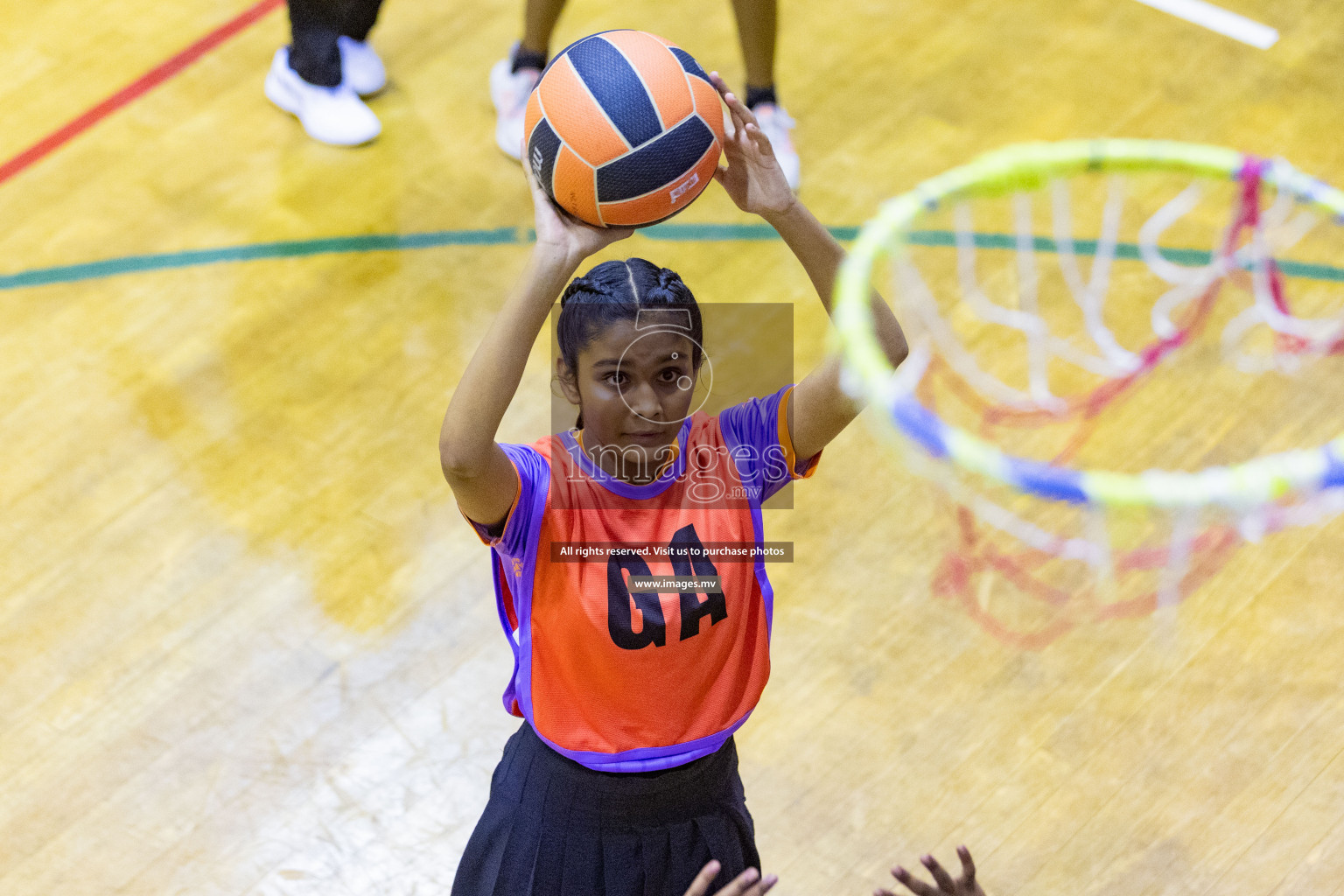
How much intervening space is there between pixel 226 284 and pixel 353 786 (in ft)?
5.24

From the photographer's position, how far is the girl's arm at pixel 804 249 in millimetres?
1940

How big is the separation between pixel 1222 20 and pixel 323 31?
283 cm

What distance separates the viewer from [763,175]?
1.96m

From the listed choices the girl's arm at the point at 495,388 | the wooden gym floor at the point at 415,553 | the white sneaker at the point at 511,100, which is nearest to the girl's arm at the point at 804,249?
the girl's arm at the point at 495,388

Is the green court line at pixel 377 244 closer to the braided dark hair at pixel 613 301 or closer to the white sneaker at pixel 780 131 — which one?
the white sneaker at pixel 780 131

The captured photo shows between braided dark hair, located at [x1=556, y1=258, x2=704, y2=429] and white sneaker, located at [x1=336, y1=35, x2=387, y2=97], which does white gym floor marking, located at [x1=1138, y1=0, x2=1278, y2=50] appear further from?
braided dark hair, located at [x1=556, y1=258, x2=704, y2=429]

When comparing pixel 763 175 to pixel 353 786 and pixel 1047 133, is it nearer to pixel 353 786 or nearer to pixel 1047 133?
pixel 353 786

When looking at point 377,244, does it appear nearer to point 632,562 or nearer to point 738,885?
point 632,562

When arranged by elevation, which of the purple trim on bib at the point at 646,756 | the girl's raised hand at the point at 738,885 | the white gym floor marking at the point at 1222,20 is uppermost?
the girl's raised hand at the point at 738,885

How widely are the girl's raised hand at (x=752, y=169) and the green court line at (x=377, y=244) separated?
1.87 metres

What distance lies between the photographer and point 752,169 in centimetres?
197

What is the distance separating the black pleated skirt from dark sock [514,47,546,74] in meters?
2.58

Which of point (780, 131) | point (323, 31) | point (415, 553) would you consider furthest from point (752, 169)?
point (323, 31)

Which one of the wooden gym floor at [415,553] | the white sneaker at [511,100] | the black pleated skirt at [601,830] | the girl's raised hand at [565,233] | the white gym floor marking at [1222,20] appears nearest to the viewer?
the girl's raised hand at [565,233]
